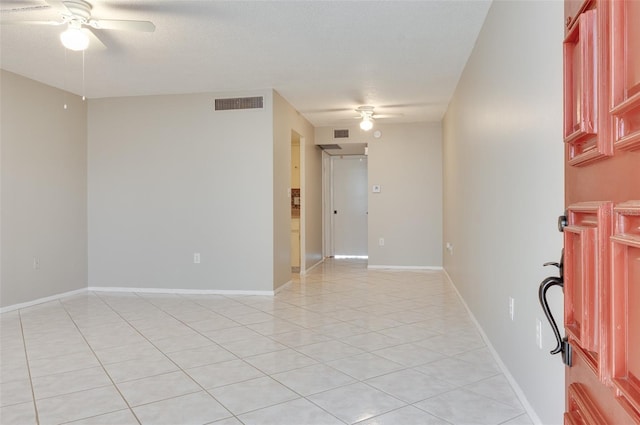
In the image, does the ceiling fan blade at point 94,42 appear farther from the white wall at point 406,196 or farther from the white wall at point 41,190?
the white wall at point 406,196

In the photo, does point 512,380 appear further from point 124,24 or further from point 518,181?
point 124,24

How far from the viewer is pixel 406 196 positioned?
288 inches

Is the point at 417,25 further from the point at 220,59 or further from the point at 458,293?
the point at 458,293

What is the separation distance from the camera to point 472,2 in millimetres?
2967

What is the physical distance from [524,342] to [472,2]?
7.47ft

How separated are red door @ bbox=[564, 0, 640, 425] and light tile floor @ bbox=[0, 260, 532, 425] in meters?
1.28

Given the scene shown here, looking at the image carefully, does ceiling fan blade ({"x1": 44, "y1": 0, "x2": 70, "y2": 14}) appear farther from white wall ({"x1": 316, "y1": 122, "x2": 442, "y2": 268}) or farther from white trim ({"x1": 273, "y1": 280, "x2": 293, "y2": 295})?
white wall ({"x1": 316, "y1": 122, "x2": 442, "y2": 268})

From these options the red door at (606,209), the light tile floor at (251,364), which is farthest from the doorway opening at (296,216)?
the red door at (606,209)

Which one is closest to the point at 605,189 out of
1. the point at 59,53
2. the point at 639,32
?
the point at 639,32

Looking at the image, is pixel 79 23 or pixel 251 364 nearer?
pixel 251 364

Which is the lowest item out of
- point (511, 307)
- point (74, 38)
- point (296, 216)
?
point (511, 307)

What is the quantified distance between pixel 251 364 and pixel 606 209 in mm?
2468

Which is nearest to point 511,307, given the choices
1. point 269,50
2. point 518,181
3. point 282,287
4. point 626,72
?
point 518,181

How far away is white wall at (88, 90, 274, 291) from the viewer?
524 centimetres
